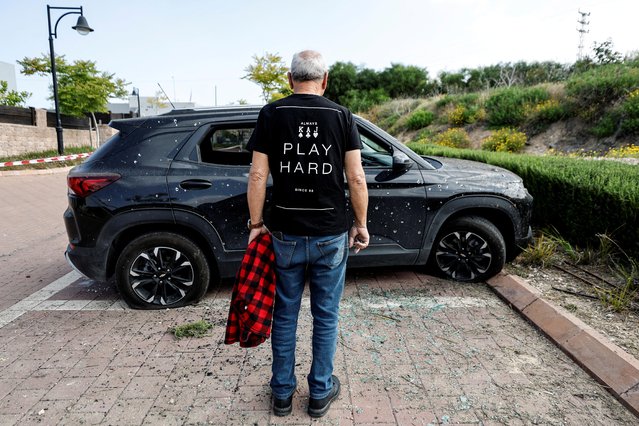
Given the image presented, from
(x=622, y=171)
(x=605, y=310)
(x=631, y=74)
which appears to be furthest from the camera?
(x=631, y=74)

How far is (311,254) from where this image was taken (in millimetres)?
2357

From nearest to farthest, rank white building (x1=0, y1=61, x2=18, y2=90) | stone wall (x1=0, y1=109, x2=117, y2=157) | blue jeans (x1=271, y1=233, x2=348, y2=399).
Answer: blue jeans (x1=271, y1=233, x2=348, y2=399) → stone wall (x1=0, y1=109, x2=117, y2=157) → white building (x1=0, y1=61, x2=18, y2=90)

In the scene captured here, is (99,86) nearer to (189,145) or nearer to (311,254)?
(189,145)

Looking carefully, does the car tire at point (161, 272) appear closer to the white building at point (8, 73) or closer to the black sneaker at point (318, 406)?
the black sneaker at point (318, 406)

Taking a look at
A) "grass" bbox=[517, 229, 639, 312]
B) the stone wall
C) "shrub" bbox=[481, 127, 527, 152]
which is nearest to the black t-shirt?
"grass" bbox=[517, 229, 639, 312]

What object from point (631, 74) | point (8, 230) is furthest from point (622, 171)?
point (631, 74)

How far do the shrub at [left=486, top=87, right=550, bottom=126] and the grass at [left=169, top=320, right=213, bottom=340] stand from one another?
1485 centimetres

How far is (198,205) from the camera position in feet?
12.8

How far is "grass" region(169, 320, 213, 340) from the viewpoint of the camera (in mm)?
3516

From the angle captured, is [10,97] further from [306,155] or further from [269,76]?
[306,155]

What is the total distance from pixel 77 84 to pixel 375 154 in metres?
25.5

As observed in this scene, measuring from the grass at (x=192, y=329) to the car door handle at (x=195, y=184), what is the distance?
1154 millimetres

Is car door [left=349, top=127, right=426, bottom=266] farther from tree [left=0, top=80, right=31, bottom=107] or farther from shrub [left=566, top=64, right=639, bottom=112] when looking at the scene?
tree [left=0, top=80, right=31, bottom=107]

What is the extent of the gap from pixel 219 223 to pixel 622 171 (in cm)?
465
